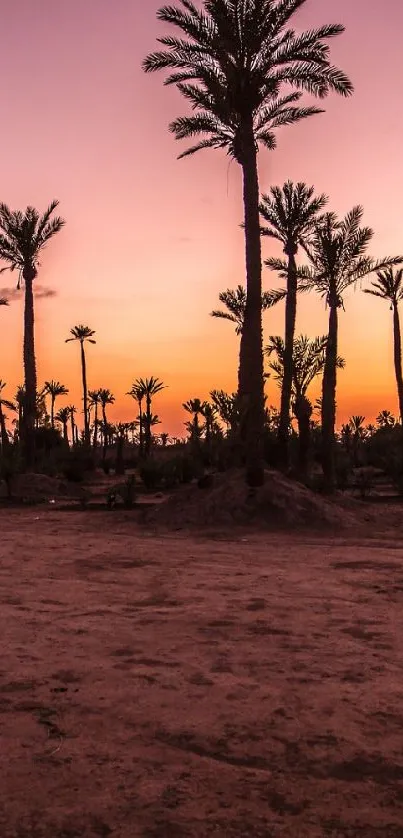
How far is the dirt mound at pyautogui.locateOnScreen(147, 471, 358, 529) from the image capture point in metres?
15.2

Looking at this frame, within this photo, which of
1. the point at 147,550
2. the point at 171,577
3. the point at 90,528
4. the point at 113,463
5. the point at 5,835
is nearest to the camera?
the point at 5,835

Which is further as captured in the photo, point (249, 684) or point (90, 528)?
point (90, 528)

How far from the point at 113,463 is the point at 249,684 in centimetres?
4476

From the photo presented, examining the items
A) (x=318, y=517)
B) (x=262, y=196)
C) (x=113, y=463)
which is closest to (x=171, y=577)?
(x=318, y=517)

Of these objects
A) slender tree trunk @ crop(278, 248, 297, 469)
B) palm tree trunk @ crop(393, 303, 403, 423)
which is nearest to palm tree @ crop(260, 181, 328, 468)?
slender tree trunk @ crop(278, 248, 297, 469)

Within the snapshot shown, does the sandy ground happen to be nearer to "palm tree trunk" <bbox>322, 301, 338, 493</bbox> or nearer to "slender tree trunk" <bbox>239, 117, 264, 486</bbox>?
"slender tree trunk" <bbox>239, 117, 264, 486</bbox>

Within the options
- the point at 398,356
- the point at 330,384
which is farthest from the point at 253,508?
the point at 398,356

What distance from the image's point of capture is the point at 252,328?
1712 centimetres

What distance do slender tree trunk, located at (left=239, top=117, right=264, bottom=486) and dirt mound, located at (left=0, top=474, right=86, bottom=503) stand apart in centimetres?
811

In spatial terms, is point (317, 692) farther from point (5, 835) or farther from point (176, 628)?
point (5, 835)

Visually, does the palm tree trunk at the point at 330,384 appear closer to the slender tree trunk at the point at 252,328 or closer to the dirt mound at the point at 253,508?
the slender tree trunk at the point at 252,328

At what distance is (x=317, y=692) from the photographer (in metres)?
4.62

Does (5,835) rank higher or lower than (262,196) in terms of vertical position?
lower

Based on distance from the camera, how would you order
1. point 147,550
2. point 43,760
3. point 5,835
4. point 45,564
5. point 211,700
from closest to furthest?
point 5,835 < point 43,760 < point 211,700 < point 45,564 < point 147,550
